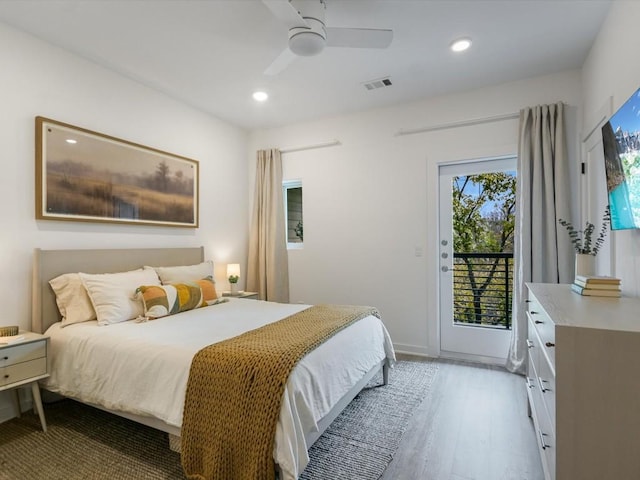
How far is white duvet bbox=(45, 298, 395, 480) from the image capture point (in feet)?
5.44

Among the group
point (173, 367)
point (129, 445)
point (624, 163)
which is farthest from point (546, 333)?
point (129, 445)

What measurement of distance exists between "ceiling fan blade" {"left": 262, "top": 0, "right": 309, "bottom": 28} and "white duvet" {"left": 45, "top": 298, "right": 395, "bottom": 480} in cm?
186

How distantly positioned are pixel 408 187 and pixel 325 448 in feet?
8.72

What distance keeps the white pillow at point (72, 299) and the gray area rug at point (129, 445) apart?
704 mm

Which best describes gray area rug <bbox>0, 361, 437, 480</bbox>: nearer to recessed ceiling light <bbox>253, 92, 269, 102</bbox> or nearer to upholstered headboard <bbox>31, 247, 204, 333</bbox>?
upholstered headboard <bbox>31, 247, 204, 333</bbox>

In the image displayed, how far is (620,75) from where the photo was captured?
2.06m

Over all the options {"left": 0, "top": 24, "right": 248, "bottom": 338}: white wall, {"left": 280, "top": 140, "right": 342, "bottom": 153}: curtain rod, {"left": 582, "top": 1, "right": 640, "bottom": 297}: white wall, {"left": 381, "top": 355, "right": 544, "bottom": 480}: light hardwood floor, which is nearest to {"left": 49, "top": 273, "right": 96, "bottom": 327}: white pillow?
{"left": 0, "top": 24, "right": 248, "bottom": 338}: white wall

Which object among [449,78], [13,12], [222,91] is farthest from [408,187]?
[13,12]

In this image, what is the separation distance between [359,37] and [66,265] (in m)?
2.69

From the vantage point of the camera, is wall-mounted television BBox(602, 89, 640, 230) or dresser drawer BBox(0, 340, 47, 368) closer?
wall-mounted television BBox(602, 89, 640, 230)

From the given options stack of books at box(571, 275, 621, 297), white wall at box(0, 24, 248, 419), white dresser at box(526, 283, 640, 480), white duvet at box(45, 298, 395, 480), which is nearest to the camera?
white dresser at box(526, 283, 640, 480)

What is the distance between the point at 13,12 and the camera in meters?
2.29

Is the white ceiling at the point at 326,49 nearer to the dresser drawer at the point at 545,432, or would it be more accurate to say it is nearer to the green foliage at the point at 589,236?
the green foliage at the point at 589,236

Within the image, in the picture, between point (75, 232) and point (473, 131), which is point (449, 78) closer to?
point (473, 131)
